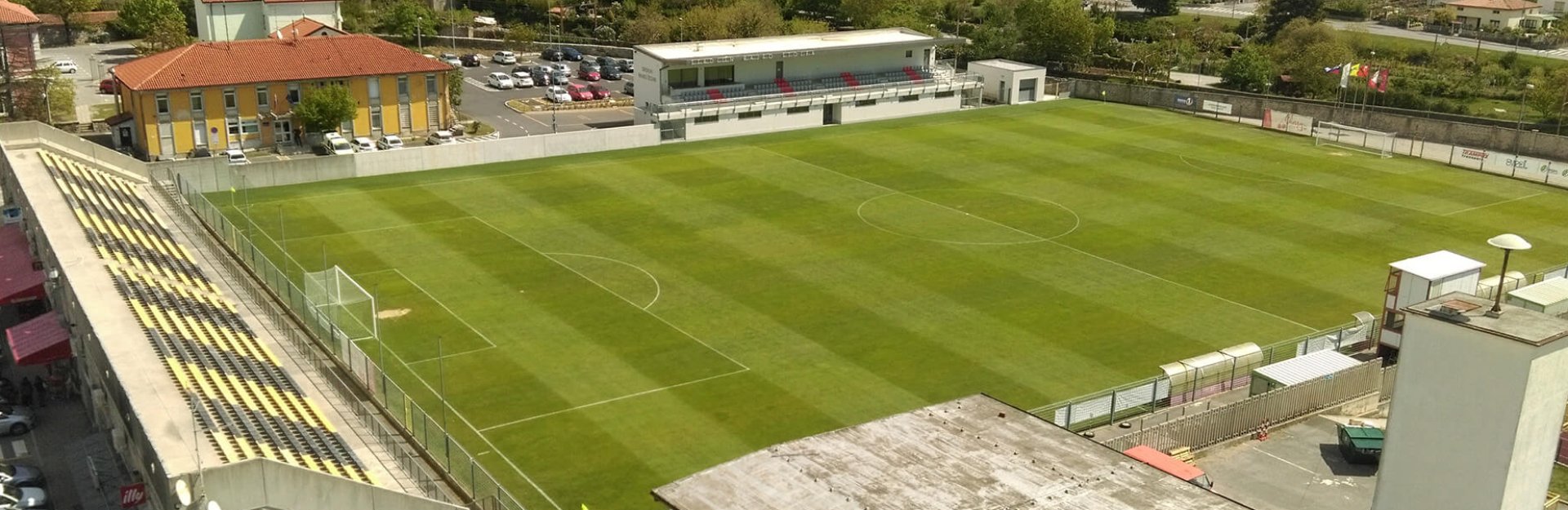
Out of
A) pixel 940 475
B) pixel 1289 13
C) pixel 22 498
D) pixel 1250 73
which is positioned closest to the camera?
pixel 940 475

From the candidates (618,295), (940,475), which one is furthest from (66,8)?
(940,475)

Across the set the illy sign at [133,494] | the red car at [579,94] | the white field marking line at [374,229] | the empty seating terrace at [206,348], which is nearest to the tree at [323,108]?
the white field marking line at [374,229]

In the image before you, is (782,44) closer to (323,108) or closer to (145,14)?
(323,108)

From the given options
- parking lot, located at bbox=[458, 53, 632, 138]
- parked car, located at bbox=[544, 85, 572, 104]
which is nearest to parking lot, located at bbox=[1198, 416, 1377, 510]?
parking lot, located at bbox=[458, 53, 632, 138]

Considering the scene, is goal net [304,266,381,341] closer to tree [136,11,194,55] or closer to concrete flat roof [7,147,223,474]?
concrete flat roof [7,147,223,474]

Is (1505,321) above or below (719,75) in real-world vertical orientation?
above

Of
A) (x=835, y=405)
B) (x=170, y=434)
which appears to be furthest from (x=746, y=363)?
(x=170, y=434)
